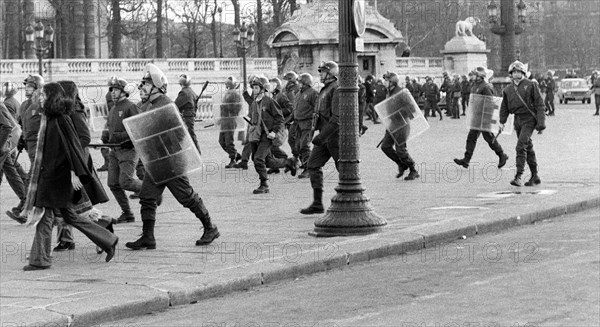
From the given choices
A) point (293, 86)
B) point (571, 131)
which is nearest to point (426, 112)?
point (571, 131)

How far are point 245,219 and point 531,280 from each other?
5195mm

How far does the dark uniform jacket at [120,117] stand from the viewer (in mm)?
13320

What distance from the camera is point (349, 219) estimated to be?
1205 centimetres

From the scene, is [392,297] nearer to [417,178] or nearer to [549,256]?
[549,256]

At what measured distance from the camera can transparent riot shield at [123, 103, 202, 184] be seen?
11.1m

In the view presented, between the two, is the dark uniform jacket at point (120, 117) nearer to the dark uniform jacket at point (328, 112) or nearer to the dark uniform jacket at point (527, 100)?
the dark uniform jacket at point (328, 112)

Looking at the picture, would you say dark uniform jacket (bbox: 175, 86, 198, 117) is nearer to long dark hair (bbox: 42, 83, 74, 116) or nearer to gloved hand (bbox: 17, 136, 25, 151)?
gloved hand (bbox: 17, 136, 25, 151)

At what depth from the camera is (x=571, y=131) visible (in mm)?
32719

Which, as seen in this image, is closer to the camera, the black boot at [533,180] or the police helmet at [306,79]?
the black boot at [533,180]

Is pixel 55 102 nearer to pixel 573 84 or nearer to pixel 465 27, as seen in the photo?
pixel 465 27

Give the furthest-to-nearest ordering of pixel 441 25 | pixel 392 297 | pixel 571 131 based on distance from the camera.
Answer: pixel 441 25 < pixel 571 131 < pixel 392 297

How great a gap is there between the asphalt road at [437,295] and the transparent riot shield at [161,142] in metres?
1.90

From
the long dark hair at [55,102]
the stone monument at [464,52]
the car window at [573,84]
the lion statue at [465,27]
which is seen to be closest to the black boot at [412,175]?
the long dark hair at [55,102]

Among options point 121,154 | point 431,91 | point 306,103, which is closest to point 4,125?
point 121,154
